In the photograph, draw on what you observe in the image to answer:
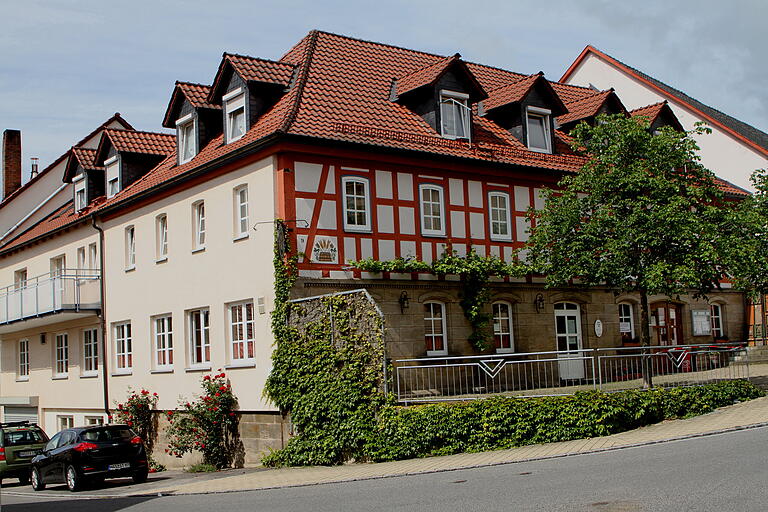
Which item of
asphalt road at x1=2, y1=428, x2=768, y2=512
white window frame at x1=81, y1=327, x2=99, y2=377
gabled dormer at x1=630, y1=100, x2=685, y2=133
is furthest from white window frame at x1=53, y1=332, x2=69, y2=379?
gabled dormer at x1=630, y1=100, x2=685, y2=133

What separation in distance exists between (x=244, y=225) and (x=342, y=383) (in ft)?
19.3

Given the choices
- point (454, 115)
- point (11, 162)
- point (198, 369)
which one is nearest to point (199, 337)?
point (198, 369)

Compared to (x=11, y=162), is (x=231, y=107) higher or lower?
lower

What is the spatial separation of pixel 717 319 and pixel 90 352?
21.8 m

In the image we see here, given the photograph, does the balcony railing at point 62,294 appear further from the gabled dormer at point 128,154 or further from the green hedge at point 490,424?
the green hedge at point 490,424

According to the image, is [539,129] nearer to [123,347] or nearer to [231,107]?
[231,107]

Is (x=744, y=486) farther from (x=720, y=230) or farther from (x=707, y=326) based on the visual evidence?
(x=707, y=326)

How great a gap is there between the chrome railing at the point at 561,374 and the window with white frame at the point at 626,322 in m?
5.74

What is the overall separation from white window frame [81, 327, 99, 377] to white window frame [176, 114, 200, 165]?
769cm

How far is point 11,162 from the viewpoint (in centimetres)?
4444

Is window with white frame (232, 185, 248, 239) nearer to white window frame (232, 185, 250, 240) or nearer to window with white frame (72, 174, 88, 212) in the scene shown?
white window frame (232, 185, 250, 240)

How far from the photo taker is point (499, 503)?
34.7 ft

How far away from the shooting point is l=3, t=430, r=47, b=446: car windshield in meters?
24.7

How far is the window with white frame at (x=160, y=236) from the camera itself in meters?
26.6
